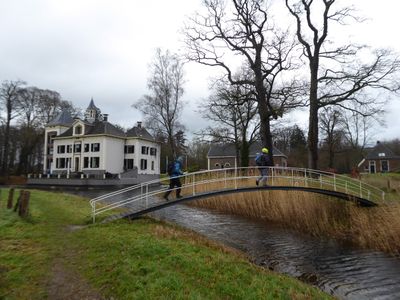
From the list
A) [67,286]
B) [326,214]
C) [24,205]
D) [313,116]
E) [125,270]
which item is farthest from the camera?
[313,116]

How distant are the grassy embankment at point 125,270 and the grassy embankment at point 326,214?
5.82m

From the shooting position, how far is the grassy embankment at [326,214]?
11.4m

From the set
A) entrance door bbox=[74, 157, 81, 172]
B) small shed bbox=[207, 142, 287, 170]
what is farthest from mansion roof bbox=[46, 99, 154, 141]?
small shed bbox=[207, 142, 287, 170]

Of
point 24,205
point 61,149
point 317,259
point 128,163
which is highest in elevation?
point 61,149

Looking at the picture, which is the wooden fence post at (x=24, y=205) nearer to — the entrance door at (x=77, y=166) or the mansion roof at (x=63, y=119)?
the entrance door at (x=77, y=166)

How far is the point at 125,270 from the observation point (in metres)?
6.42

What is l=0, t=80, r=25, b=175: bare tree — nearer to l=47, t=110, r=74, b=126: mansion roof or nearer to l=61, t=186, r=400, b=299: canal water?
l=47, t=110, r=74, b=126: mansion roof

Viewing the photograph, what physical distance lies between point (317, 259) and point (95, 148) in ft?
151

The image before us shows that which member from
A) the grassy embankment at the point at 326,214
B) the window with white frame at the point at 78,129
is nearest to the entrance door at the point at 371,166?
the grassy embankment at the point at 326,214

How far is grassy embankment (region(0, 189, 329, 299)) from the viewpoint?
224 inches

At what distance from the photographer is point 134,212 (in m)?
12.1

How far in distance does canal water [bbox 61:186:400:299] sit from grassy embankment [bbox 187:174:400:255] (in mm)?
677

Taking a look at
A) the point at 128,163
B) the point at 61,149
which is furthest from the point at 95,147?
the point at 61,149

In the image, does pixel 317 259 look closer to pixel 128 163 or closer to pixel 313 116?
pixel 313 116
